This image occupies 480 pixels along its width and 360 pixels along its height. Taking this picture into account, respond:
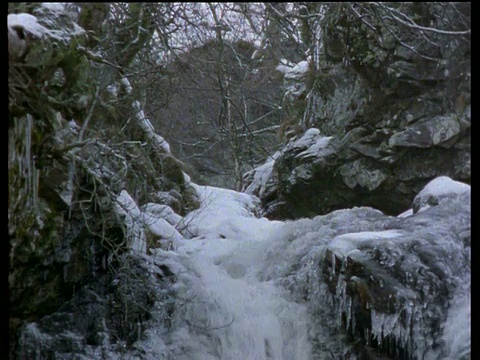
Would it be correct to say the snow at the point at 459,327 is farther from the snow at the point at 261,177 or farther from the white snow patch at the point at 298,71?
the white snow patch at the point at 298,71

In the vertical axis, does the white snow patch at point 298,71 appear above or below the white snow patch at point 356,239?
above

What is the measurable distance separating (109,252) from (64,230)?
1.31 feet

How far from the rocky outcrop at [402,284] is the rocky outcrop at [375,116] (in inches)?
10.0

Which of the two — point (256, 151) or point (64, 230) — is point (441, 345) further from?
point (256, 151)

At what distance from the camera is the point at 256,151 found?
604 cm

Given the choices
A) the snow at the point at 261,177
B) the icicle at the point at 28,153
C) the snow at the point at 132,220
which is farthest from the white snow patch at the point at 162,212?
the snow at the point at 261,177

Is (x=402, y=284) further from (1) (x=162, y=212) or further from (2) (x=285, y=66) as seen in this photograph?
(2) (x=285, y=66)

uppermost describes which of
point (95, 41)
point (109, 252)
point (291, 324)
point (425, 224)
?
point (95, 41)

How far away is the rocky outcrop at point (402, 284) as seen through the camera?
325cm

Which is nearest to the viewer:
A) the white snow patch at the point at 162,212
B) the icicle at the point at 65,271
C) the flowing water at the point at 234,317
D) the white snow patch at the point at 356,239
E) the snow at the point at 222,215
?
the icicle at the point at 65,271

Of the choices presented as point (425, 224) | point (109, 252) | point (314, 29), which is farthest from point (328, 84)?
point (109, 252)

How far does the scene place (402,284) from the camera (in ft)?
11.7

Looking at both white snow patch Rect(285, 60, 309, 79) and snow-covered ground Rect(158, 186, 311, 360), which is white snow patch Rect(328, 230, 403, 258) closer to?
snow-covered ground Rect(158, 186, 311, 360)

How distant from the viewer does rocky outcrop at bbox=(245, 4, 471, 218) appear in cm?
344
